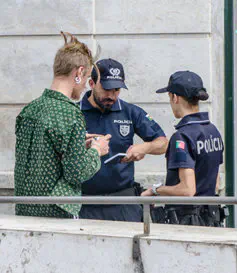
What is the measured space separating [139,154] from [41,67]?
7.30ft

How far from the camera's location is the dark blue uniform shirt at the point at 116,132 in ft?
15.4

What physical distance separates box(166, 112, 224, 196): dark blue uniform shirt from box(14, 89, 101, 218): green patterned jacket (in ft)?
2.16

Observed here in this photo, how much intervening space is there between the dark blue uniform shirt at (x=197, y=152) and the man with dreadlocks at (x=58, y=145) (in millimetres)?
585

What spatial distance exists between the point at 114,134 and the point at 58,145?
1349mm

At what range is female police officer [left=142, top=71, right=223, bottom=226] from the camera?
160 inches

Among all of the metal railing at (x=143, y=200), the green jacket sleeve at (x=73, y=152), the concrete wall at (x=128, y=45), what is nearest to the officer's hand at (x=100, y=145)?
the green jacket sleeve at (x=73, y=152)

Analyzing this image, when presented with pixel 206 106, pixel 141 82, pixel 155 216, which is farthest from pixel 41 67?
pixel 155 216

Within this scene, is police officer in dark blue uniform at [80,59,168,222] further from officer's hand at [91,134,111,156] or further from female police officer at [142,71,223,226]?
officer's hand at [91,134,111,156]

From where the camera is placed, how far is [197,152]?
4113 millimetres

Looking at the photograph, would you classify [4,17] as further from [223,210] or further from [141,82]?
[223,210]

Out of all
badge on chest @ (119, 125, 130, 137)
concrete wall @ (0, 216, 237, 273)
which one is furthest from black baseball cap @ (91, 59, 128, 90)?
concrete wall @ (0, 216, 237, 273)

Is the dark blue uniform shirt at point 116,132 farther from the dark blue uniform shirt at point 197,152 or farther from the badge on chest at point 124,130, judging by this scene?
the dark blue uniform shirt at point 197,152

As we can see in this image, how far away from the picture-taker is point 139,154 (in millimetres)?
4633

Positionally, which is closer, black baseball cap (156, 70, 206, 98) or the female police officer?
the female police officer
